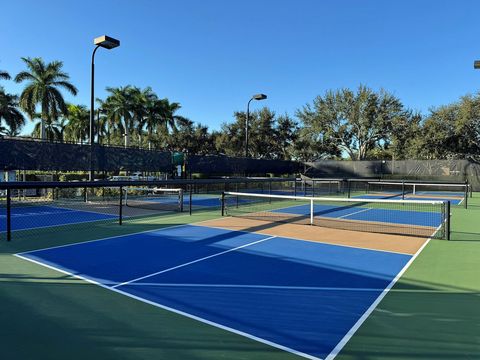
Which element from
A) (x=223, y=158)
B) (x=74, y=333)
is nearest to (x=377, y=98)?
(x=223, y=158)

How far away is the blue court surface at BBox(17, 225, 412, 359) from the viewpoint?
428cm

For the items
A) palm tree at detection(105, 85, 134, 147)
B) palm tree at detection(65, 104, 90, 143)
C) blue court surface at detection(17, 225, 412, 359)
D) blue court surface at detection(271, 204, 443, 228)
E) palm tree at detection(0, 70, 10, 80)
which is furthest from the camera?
palm tree at detection(65, 104, 90, 143)

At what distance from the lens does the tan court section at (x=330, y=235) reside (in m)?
8.79

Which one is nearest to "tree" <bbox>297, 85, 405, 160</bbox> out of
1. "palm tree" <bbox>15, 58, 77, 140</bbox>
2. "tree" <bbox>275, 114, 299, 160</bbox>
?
"tree" <bbox>275, 114, 299, 160</bbox>

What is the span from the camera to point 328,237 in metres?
9.73

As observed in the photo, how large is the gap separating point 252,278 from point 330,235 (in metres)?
4.53

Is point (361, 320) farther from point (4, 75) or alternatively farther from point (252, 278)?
point (4, 75)

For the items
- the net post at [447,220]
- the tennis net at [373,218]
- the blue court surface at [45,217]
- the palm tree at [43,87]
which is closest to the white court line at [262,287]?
the tennis net at [373,218]

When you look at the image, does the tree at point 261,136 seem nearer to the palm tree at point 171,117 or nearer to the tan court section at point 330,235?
the palm tree at point 171,117

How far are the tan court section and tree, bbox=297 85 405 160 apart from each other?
41.6 meters

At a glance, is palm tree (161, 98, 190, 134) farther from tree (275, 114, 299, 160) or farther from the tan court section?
the tan court section

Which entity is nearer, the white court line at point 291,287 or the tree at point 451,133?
the white court line at point 291,287

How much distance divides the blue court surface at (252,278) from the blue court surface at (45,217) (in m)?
3.70

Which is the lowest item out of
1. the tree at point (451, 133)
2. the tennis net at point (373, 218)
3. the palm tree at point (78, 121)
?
the tennis net at point (373, 218)
